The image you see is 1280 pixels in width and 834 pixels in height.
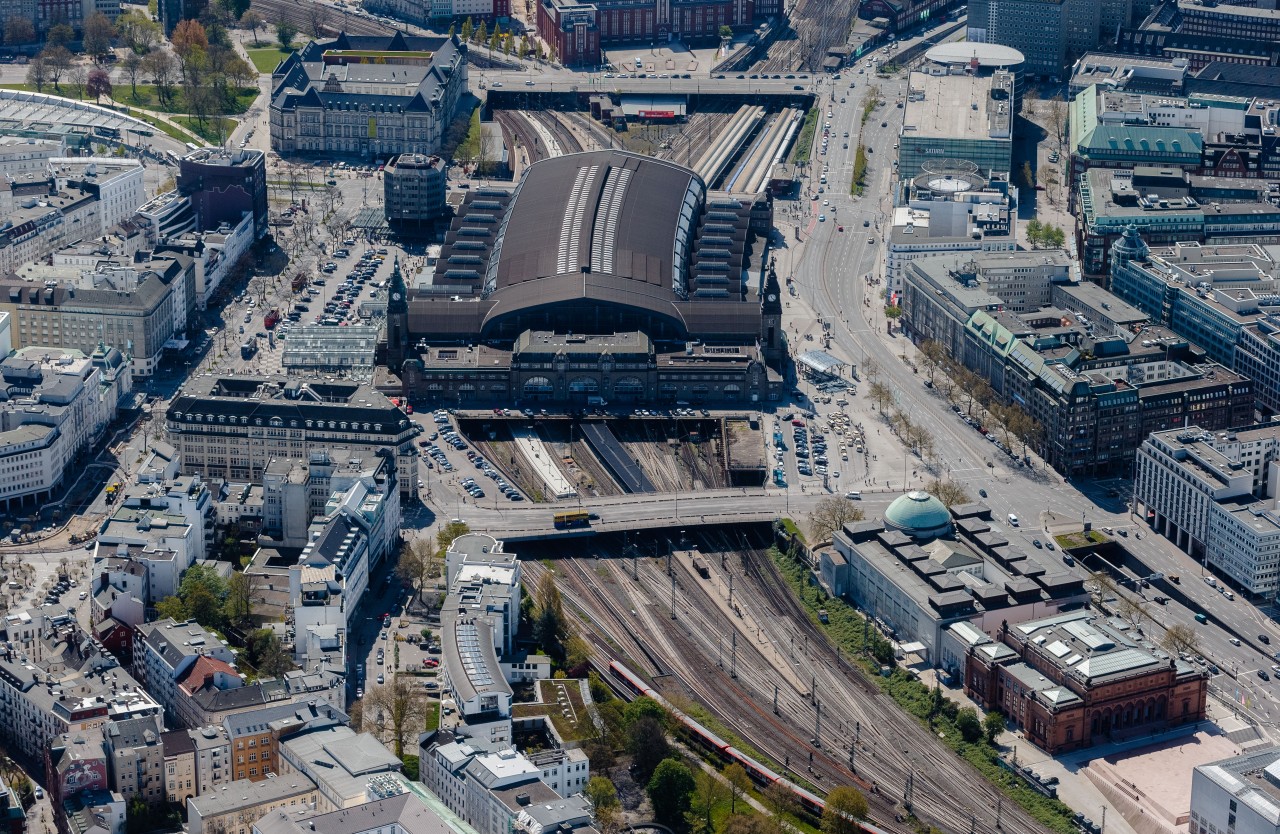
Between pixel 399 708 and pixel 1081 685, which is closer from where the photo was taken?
pixel 399 708

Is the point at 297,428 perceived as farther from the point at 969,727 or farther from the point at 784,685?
the point at 969,727

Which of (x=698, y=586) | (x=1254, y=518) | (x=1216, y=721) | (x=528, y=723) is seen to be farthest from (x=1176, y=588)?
(x=528, y=723)

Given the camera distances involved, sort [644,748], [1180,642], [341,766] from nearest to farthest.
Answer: [341,766], [644,748], [1180,642]

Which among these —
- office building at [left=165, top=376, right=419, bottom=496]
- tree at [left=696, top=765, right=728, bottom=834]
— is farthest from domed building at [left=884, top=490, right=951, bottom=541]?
office building at [left=165, top=376, right=419, bottom=496]

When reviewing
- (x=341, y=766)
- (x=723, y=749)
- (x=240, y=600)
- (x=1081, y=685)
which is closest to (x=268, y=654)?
(x=240, y=600)

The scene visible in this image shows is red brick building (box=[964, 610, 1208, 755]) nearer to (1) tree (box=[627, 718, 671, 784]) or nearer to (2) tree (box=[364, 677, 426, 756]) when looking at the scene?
(1) tree (box=[627, 718, 671, 784])

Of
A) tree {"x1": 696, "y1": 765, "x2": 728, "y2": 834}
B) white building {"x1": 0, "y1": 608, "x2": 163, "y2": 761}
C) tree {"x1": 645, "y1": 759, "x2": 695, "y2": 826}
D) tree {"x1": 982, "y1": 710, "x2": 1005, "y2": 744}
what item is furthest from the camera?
tree {"x1": 982, "y1": 710, "x2": 1005, "y2": 744}
